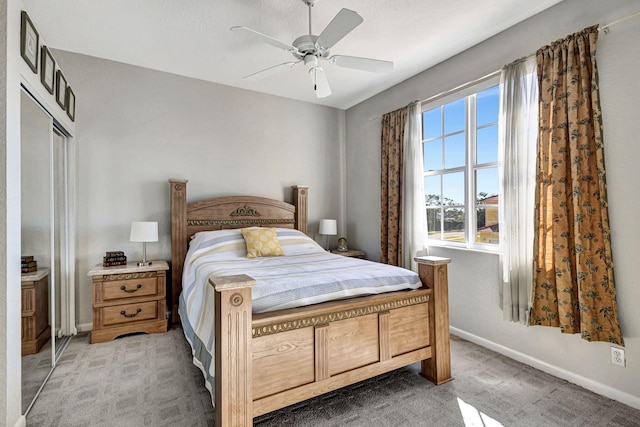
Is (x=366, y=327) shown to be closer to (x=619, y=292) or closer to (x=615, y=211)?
(x=619, y=292)

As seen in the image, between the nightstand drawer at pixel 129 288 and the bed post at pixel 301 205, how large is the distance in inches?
74.3

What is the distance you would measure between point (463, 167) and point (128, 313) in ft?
11.8

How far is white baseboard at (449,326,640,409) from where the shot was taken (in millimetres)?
2004

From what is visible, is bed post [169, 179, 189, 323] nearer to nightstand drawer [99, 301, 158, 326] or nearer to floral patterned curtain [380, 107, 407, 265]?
nightstand drawer [99, 301, 158, 326]

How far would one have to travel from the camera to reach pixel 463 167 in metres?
3.18

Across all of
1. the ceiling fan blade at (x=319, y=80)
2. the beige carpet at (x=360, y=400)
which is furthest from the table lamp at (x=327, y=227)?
the beige carpet at (x=360, y=400)

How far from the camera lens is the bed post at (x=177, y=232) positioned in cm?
346

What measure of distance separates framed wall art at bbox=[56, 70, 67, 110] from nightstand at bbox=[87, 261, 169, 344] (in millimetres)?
1488

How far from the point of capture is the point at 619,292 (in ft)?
6.61

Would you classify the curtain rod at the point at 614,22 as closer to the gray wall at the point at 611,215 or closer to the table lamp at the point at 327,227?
the gray wall at the point at 611,215

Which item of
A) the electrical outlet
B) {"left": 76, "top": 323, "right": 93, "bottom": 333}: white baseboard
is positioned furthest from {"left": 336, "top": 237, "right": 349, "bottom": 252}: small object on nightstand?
{"left": 76, "top": 323, "right": 93, "bottom": 333}: white baseboard

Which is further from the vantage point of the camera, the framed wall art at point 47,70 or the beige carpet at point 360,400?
the framed wall art at point 47,70

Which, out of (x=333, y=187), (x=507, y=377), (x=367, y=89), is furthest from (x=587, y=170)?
(x=333, y=187)

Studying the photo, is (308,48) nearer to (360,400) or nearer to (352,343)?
(352,343)
